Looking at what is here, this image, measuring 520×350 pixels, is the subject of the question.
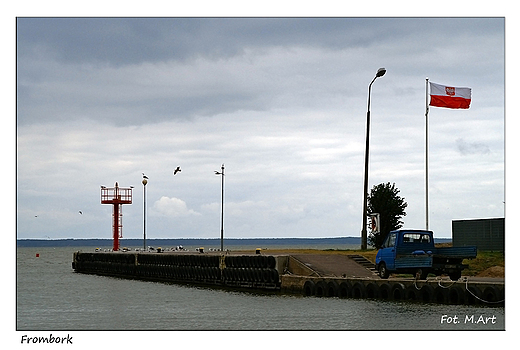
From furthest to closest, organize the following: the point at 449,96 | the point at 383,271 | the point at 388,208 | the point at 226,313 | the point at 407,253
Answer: the point at 388,208
the point at 449,96
the point at 383,271
the point at 407,253
the point at 226,313

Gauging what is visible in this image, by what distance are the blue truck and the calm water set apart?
8.48 feet

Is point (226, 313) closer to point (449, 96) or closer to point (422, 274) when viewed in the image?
point (422, 274)

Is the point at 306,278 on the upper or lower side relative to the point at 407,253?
lower

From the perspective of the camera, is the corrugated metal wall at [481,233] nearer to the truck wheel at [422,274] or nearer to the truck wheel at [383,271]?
the truck wheel at [383,271]

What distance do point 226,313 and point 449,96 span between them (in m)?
22.1

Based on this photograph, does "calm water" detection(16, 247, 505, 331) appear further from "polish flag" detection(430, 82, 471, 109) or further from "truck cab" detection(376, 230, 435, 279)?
"polish flag" detection(430, 82, 471, 109)

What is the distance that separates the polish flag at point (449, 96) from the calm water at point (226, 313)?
1679 cm

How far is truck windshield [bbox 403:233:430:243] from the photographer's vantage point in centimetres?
3922

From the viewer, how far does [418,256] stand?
37312mm

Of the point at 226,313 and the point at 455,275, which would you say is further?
the point at 455,275

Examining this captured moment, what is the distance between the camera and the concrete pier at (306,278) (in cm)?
3397

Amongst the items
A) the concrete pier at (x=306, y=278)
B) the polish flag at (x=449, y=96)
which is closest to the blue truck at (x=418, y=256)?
the concrete pier at (x=306, y=278)

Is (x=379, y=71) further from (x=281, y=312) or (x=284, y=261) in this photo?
(x=281, y=312)

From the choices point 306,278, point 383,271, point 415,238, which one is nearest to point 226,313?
point 306,278
